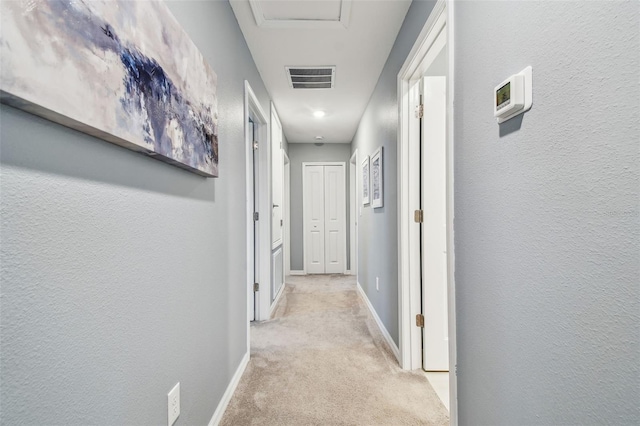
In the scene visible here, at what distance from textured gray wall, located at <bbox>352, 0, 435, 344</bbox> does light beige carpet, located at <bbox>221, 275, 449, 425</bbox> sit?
0.30 metres

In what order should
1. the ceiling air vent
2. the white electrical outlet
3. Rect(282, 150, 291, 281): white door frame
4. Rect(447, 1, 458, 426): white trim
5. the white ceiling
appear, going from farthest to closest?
Rect(282, 150, 291, 281): white door frame → the ceiling air vent → the white ceiling → Rect(447, 1, 458, 426): white trim → the white electrical outlet

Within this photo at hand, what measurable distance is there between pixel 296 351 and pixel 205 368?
3.48 ft

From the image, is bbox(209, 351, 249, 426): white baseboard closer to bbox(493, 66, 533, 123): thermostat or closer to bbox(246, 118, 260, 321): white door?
bbox(246, 118, 260, 321): white door

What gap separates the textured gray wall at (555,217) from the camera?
0.57 m

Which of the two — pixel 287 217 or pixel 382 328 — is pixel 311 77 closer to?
pixel 382 328

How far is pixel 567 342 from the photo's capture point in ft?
2.29

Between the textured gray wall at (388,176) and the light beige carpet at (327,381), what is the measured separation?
0.30 meters

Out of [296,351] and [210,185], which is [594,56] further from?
[296,351]

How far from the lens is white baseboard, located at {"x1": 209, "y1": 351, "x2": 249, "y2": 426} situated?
151 centimetres

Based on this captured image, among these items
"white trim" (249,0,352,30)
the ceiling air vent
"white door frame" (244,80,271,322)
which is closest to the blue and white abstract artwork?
"white trim" (249,0,352,30)

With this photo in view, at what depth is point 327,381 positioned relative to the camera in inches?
75.6

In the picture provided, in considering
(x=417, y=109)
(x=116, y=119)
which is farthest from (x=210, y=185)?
(x=417, y=109)

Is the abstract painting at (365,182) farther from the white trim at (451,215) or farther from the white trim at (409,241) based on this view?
the white trim at (451,215)

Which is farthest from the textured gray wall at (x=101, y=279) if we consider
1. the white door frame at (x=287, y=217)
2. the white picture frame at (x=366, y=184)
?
the white door frame at (x=287, y=217)
